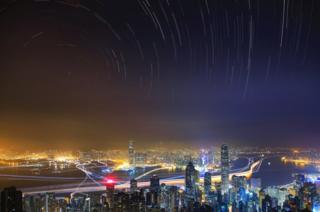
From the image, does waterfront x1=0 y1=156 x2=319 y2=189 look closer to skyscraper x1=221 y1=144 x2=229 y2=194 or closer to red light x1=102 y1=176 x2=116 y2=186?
red light x1=102 y1=176 x2=116 y2=186

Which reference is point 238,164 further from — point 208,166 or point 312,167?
point 312,167

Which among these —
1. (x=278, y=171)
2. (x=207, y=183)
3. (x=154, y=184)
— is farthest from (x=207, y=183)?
(x=278, y=171)

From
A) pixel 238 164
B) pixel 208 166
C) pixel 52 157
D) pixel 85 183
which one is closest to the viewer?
pixel 52 157

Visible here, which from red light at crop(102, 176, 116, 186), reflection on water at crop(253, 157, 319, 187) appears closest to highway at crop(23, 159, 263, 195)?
red light at crop(102, 176, 116, 186)

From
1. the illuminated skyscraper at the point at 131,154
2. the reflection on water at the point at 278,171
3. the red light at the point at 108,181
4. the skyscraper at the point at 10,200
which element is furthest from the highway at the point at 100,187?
the skyscraper at the point at 10,200

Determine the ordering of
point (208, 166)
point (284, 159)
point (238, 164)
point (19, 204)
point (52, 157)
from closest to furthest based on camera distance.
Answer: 1. point (19, 204)
2. point (52, 157)
3. point (208, 166)
4. point (238, 164)
5. point (284, 159)

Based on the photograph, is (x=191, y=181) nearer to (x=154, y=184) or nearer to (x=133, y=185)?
(x=154, y=184)

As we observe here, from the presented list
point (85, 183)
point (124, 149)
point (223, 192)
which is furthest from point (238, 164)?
point (85, 183)
